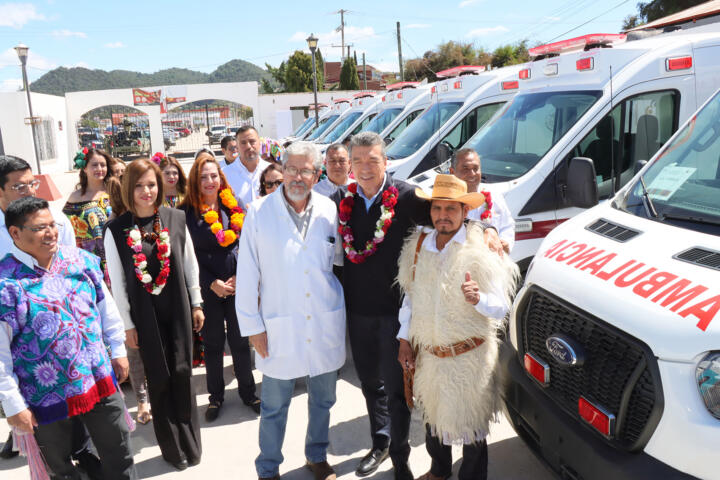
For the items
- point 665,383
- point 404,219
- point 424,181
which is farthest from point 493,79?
point 665,383

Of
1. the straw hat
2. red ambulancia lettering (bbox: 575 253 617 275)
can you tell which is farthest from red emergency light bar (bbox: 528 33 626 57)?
red ambulancia lettering (bbox: 575 253 617 275)

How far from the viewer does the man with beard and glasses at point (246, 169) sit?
18.6ft

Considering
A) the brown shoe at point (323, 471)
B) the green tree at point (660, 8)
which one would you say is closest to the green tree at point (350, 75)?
the green tree at point (660, 8)

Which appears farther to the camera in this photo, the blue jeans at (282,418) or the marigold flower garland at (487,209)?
the marigold flower garland at (487,209)

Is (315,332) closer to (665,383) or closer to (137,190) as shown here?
(137,190)

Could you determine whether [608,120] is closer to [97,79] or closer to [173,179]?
[173,179]

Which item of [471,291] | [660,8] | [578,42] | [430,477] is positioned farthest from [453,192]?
[660,8]

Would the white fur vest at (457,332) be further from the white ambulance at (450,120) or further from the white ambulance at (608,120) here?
the white ambulance at (450,120)

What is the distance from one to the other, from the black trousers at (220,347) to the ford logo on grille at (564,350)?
2.58 metres

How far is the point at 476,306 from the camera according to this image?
2656mm

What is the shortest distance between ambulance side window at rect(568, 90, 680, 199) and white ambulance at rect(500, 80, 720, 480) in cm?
141

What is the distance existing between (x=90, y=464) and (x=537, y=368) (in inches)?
106

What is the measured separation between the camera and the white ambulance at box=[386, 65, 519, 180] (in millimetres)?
7219

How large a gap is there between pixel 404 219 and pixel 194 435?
208cm
